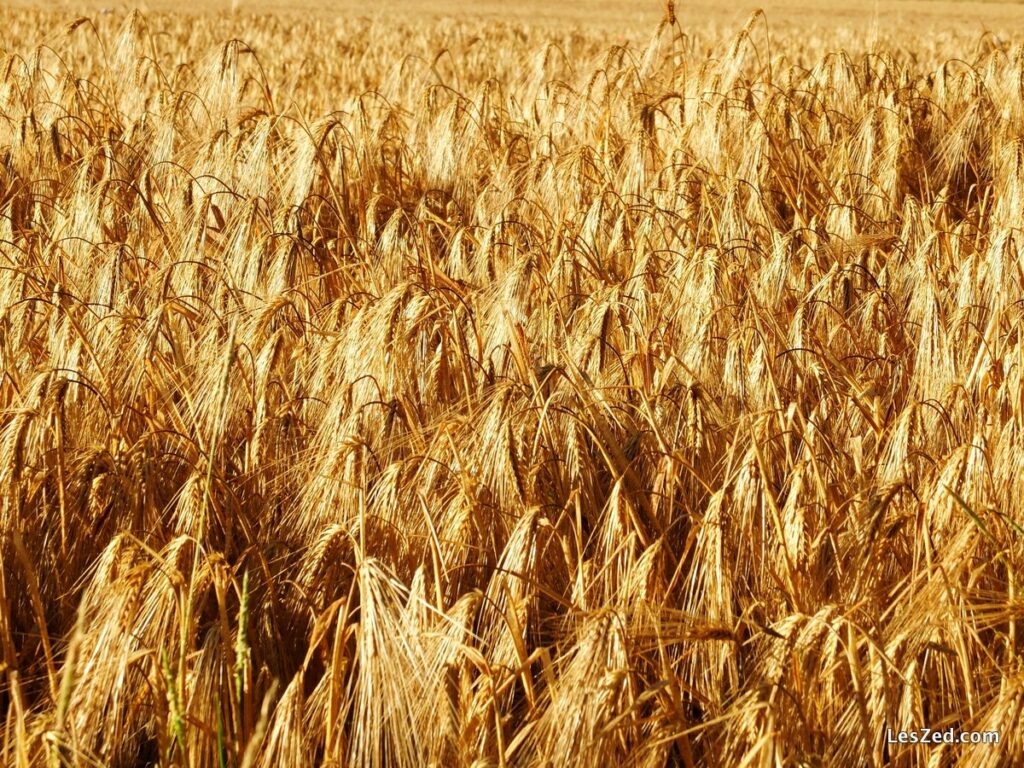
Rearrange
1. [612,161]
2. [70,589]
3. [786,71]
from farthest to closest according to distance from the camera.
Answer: [786,71] < [612,161] < [70,589]

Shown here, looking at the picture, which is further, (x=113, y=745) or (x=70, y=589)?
(x=70, y=589)

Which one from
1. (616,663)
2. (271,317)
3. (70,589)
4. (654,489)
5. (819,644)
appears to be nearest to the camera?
(616,663)

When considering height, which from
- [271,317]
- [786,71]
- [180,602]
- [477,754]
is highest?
[786,71]

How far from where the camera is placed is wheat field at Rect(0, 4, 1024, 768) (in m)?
1.73

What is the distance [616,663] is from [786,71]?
151 inches

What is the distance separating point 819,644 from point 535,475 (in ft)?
2.07

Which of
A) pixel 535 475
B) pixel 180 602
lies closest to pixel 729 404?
pixel 535 475

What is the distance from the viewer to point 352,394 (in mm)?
2381

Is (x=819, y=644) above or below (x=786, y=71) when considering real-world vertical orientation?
below

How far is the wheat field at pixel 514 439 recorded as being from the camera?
5.66ft

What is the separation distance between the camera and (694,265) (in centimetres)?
289

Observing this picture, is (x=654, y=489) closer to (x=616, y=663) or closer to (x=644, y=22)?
(x=616, y=663)

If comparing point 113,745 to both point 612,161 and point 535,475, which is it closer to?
point 535,475

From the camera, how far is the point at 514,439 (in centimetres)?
208
